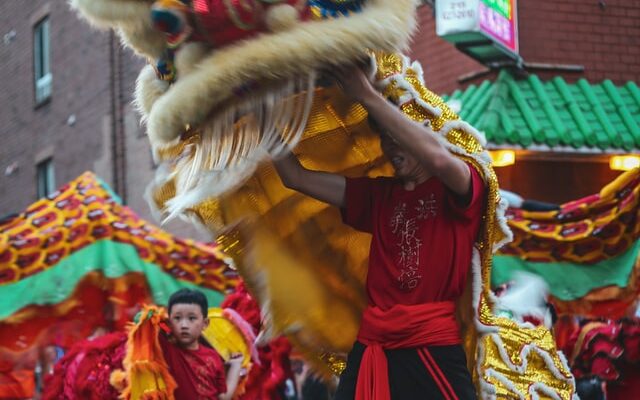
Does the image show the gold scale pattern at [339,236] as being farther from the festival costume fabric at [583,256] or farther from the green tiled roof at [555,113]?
the green tiled roof at [555,113]

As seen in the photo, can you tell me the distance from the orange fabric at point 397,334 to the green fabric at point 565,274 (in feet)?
12.6

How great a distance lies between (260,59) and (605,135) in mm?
8086

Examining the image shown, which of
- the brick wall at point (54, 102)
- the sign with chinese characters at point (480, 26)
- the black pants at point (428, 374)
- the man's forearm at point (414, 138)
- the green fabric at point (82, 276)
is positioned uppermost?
the brick wall at point (54, 102)

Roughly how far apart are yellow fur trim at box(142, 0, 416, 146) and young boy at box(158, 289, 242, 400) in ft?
11.2

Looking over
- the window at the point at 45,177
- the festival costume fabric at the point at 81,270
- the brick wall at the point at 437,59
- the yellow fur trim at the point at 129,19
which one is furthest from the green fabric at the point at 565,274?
the window at the point at 45,177

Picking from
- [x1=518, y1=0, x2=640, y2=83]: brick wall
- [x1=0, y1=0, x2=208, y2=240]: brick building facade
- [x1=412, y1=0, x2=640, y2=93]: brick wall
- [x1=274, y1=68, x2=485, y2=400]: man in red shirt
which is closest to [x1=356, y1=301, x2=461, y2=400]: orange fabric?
[x1=274, y1=68, x2=485, y2=400]: man in red shirt

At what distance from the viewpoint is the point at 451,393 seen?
3.80 metres

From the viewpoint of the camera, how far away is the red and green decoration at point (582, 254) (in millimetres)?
7469

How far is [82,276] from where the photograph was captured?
881 centimetres

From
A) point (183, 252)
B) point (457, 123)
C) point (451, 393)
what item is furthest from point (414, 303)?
point (183, 252)

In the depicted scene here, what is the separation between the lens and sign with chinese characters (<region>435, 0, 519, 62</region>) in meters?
10.7

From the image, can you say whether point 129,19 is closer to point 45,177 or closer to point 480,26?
point 480,26

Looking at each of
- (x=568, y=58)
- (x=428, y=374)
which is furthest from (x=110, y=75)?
(x=428, y=374)

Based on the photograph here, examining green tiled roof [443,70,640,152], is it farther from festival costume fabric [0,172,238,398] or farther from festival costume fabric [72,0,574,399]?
festival costume fabric [72,0,574,399]
